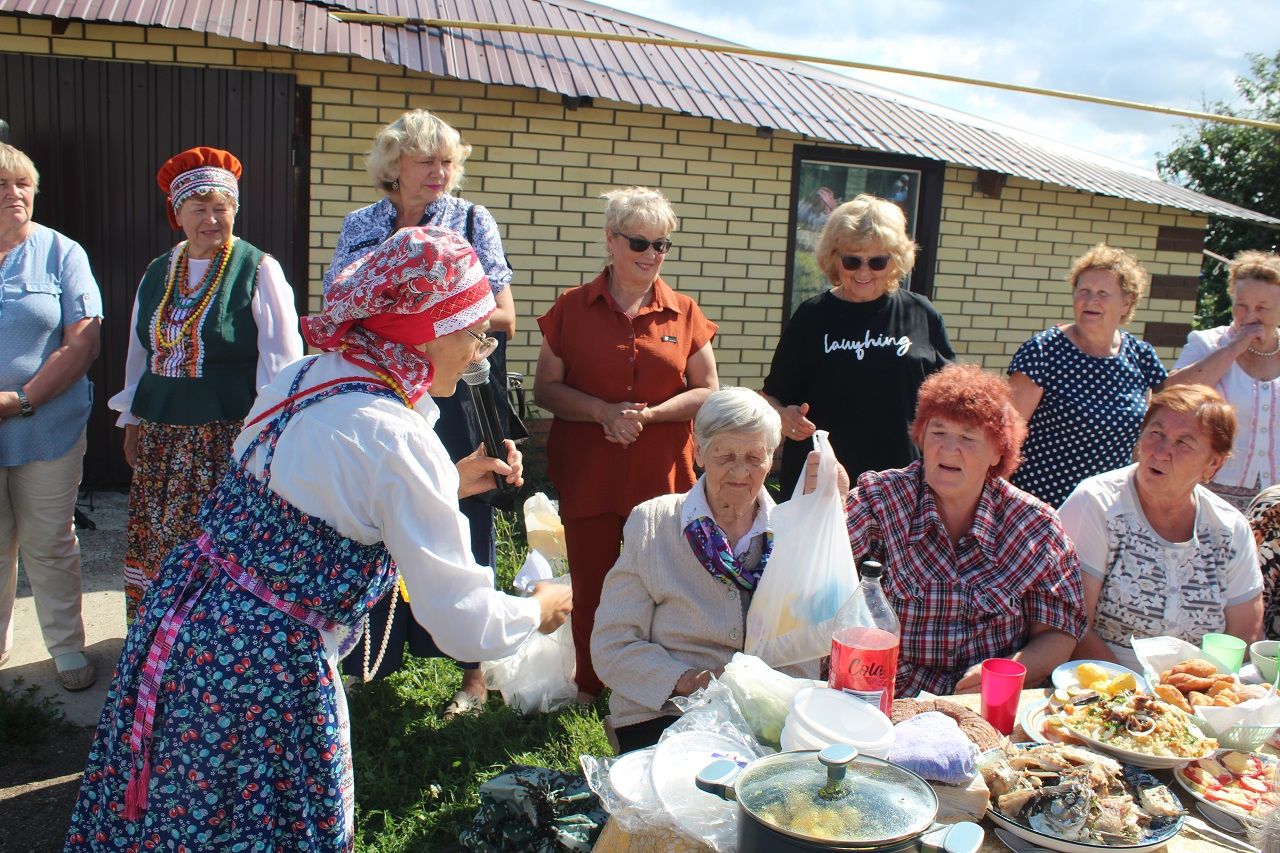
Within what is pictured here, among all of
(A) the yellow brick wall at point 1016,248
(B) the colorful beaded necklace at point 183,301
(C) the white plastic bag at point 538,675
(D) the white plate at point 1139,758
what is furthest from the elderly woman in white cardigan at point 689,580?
(A) the yellow brick wall at point 1016,248

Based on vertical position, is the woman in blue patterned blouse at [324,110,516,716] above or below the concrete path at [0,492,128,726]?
above

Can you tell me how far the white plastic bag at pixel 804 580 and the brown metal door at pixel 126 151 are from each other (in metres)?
4.45

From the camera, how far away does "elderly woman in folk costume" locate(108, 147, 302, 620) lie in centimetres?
346

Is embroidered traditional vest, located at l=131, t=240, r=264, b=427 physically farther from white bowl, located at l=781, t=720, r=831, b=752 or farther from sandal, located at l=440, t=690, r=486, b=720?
white bowl, located at l=781, t=720, r=831, b=752

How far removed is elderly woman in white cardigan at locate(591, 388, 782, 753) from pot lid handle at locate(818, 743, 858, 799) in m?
1.03

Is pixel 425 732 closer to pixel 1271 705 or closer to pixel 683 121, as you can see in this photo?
pixel 1271 705

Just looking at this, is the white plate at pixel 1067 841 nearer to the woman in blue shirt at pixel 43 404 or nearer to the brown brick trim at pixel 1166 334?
the woman in blue shirt at pixel 43 404

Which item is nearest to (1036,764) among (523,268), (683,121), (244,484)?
(244,484)

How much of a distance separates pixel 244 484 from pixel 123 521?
14.2 feet

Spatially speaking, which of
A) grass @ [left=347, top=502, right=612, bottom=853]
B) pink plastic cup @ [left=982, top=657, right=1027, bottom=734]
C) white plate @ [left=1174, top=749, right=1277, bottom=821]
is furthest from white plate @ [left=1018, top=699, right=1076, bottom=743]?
grass @ [left=347, top=502, right=612, bottom=853]

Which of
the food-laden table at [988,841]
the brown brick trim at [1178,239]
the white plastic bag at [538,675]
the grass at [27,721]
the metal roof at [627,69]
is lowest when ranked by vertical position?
→ the grass at [27,721]

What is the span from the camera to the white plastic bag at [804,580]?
8.14ft

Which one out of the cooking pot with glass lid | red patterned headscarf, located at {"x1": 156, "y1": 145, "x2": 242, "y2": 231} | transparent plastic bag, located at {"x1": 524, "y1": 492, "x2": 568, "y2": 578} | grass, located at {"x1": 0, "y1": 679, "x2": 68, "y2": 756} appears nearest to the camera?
the cooking pot with glass lid

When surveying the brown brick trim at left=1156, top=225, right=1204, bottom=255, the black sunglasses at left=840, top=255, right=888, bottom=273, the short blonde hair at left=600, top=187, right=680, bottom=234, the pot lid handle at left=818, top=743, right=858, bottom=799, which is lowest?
the pot lid handle at left=818, top=743, right=858, bottom=799
